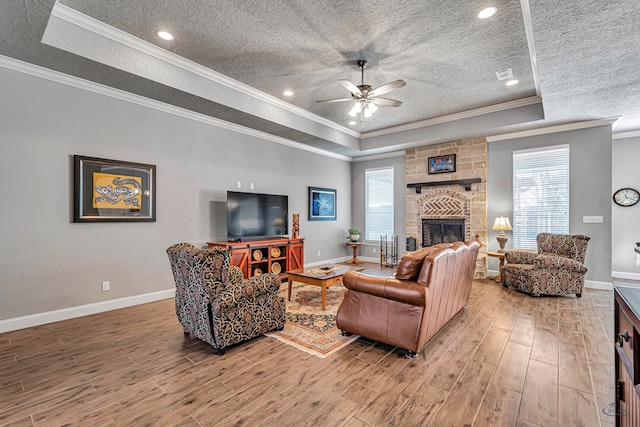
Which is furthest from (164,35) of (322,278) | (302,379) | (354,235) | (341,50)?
(354,235)

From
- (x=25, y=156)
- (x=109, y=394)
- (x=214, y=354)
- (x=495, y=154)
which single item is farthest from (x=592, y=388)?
(x=25, y=156)

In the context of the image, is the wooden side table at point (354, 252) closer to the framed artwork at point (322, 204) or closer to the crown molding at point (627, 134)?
the framed artwork at point (322, 204)

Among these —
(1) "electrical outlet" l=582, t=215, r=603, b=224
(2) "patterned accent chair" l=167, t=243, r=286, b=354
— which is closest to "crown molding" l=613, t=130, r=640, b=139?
(1) "electrical outlet" l=582, t=215, r=603, b=224

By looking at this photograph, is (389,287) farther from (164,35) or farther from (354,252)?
(354,252)

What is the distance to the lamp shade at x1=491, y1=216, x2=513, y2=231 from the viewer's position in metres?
5.45

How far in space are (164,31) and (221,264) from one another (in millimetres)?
2611

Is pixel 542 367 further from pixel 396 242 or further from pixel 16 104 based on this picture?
pixel 16 104

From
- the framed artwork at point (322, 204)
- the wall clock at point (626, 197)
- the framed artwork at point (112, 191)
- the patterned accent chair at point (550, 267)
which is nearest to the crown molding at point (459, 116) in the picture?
the framed artwork at point (322, 204)

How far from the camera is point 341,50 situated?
11.6 ft

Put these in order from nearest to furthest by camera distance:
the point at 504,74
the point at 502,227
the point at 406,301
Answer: the point at 406,301
the point at 504,74
the point at 502,227

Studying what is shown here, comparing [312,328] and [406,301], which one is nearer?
[406,301]

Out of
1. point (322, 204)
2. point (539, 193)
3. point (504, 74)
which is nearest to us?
point (504, 74)

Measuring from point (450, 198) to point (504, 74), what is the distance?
289cm

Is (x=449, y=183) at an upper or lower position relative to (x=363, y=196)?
upper
